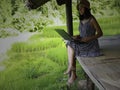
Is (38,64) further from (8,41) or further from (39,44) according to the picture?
(8,41)

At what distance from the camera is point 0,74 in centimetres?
582

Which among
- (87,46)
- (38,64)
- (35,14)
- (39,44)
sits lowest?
(38,64)

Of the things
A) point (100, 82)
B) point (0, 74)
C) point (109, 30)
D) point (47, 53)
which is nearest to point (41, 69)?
point (47, 53)

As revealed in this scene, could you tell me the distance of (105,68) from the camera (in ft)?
10.9

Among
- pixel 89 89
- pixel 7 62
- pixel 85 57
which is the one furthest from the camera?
pixel 7 62

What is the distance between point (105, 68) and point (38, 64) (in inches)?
108

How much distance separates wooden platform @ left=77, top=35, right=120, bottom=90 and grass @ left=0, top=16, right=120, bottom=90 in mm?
1576

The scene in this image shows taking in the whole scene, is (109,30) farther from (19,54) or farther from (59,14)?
(19,54)

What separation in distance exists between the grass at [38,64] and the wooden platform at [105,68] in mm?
1576

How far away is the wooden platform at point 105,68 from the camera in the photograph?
281 cm

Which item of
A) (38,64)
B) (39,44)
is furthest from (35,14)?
(38,64)

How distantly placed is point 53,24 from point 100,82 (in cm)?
313

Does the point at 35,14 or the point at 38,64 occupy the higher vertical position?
the point at 35,14

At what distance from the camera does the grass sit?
19.1ft
